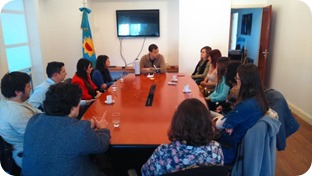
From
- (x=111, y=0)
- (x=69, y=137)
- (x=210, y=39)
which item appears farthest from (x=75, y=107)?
(x=111, y=0)

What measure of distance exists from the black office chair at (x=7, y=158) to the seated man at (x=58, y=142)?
0.36m

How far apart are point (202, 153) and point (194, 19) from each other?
13.6 feet

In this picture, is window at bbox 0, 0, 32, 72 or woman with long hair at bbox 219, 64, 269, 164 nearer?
woman with long hair at bbox 219, 64, 269, 164

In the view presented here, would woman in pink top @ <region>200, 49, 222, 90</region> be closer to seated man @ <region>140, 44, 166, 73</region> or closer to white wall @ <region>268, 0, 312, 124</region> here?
seated man @ <region>140, 44, 166, 73</region>

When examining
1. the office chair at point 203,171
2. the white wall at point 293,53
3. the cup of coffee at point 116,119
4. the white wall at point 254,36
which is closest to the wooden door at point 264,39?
the white wall at point 293,53

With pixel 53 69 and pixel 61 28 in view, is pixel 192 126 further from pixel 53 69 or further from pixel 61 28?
pixel 61 28

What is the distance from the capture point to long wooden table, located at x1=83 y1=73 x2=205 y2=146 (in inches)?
66.6

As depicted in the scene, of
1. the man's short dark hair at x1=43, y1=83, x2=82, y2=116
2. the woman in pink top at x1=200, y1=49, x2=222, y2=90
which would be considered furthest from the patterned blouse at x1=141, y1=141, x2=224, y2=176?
the woman in pink top at x1=200, y1=49, x2=222, y2=90

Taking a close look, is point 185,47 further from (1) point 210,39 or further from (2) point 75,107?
(2) point 75,107

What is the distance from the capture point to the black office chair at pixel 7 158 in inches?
65.2

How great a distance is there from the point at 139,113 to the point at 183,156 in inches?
37.9

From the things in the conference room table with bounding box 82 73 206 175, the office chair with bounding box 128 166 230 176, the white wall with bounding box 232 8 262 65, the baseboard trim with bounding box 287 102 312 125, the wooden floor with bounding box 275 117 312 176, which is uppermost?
the white wall with bounding box 232 8 262 65

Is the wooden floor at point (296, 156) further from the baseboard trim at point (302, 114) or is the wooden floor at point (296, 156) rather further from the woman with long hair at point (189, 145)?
the woman with long hair at point (189, 145)

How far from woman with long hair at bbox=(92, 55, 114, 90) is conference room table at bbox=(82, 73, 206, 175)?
0.33m
